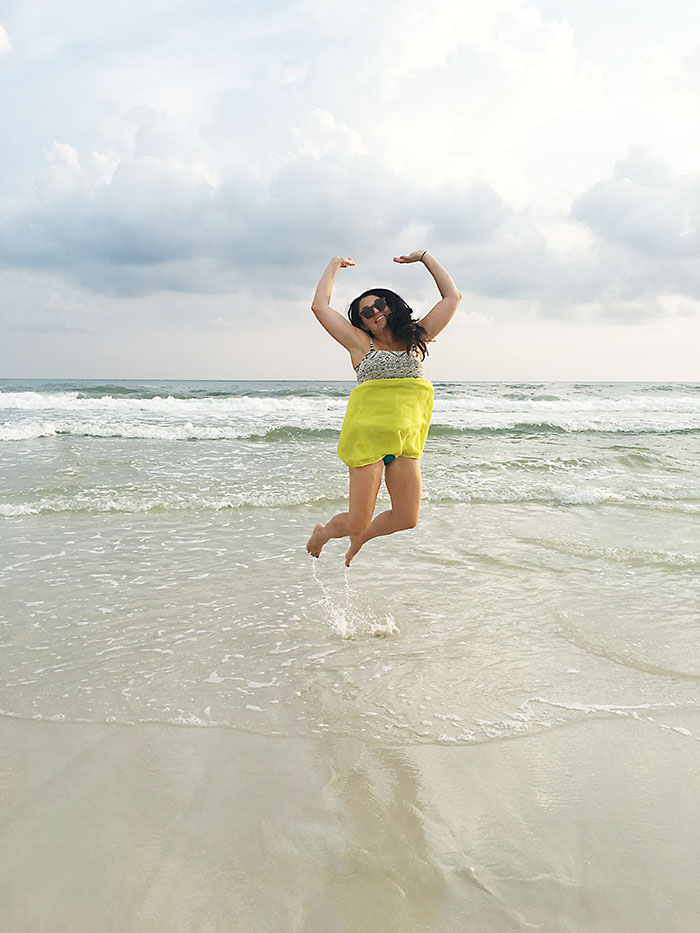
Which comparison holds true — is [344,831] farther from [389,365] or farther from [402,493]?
[389,365]

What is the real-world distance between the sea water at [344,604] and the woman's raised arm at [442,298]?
199 centimetres

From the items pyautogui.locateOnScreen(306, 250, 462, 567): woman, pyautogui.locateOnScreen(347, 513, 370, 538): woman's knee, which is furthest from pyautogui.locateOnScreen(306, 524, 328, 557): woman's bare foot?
pyautogui.locateOnScreen(306, 250, 462, 567): woman

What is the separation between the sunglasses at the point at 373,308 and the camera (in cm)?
406

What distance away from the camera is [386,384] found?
400cm

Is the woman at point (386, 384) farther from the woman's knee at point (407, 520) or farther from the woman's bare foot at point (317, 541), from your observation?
the woman's bare foot at point (317, 541)

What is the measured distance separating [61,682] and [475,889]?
2482mm

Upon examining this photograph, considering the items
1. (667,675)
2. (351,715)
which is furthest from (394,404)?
(667,675)

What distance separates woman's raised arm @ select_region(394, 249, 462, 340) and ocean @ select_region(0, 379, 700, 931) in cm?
199

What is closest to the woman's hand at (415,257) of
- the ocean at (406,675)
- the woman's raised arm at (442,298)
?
the woman's raised arm at (442,298)

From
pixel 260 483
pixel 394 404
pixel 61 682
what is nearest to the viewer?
pixel 61 682

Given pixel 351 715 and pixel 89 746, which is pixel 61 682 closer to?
pixel 89 746

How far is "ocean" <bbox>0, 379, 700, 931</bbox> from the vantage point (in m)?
2.08

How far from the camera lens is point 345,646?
405 centimetres

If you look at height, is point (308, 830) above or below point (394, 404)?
below
